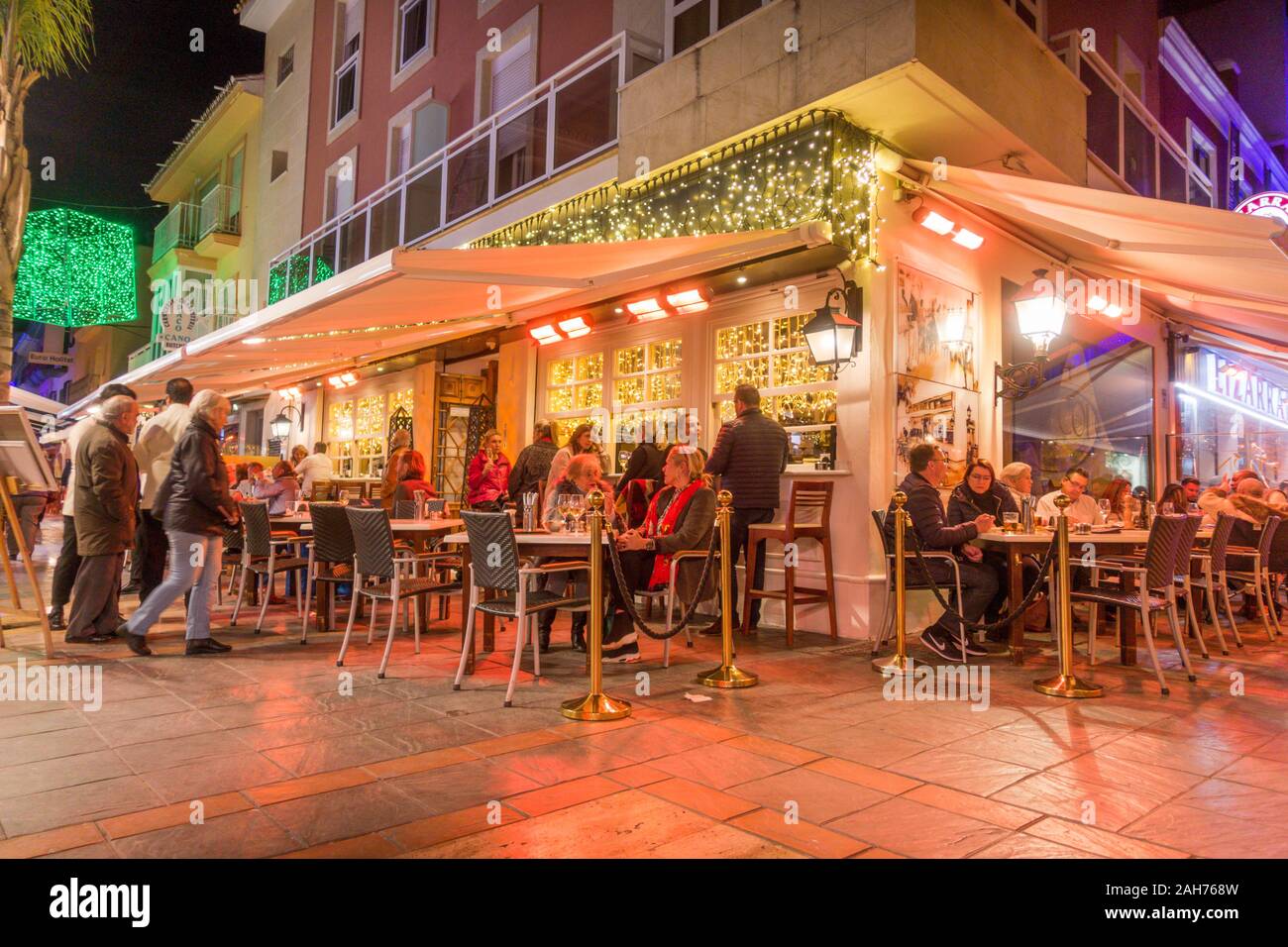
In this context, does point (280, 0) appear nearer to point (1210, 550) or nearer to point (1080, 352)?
point (1080, 352)

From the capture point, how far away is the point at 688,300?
7902mm

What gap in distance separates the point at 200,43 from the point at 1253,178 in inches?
768

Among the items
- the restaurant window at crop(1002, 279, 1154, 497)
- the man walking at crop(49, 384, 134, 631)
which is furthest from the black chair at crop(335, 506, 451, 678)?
the restaurant window at crop(1002, 279, 1154, 497)

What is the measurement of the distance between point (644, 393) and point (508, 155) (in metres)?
4.26

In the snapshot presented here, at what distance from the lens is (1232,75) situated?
1619 cm

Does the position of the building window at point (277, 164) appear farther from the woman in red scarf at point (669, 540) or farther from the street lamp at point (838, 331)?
the woman in red scarf at point (669, 540)

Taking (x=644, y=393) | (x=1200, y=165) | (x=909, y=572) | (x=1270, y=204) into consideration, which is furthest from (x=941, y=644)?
(x=1200, y=165)

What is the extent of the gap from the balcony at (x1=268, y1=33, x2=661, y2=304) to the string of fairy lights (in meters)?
0.89

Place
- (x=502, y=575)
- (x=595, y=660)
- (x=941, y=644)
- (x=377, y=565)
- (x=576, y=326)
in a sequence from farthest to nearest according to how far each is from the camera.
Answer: (x=576, y=326), (x=941, y=644), (x=377, y=565), (x=502, y=575), (x=595, y=660)

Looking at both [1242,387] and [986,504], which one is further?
[1242,387]

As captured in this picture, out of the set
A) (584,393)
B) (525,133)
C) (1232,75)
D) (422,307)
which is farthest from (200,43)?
(1232,75)

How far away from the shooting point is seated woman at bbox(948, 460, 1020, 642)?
246 inches

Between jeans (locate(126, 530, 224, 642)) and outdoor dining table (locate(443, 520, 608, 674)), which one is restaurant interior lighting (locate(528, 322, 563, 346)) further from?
jeans (locate(126, 530, 224, 642))

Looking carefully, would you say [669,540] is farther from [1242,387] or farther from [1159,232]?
[1242,387]
